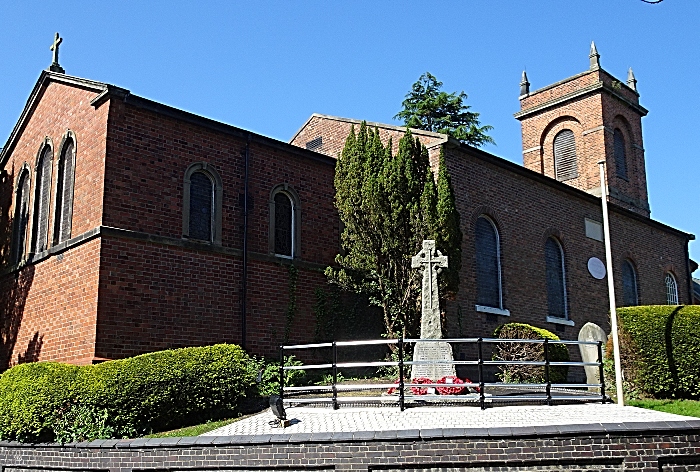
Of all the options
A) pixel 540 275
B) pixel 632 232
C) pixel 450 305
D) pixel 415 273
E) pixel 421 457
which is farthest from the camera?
pixel 632 232

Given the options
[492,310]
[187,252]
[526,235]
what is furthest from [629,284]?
[187,252]

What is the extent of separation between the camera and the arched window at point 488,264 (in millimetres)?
21281

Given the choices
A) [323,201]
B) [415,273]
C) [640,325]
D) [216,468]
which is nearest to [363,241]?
[415,273]

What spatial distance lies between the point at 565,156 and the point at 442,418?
2656 cm

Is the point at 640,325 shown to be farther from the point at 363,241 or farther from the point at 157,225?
the point at 157,225

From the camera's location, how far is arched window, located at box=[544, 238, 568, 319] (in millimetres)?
24141

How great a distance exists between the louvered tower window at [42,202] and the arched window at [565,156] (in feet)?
78.2

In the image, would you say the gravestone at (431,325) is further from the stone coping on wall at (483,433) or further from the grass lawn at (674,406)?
the grass lawn at (674,406)

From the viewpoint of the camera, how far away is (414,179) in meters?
17.3

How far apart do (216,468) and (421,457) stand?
321cm

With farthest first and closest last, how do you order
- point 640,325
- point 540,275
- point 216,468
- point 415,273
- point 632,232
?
point 632,232 < point 540,275 < point 415,273 < point 640,325 < point 216,468

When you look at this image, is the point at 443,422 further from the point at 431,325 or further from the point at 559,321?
the point at 559,321

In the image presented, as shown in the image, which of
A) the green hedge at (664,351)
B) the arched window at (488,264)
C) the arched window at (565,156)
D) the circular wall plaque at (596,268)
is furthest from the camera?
the arched window at (565,156)

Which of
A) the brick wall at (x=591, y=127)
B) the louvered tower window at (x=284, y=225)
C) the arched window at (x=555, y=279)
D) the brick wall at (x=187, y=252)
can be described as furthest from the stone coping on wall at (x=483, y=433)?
the brick wall at (x=591, y=127)
